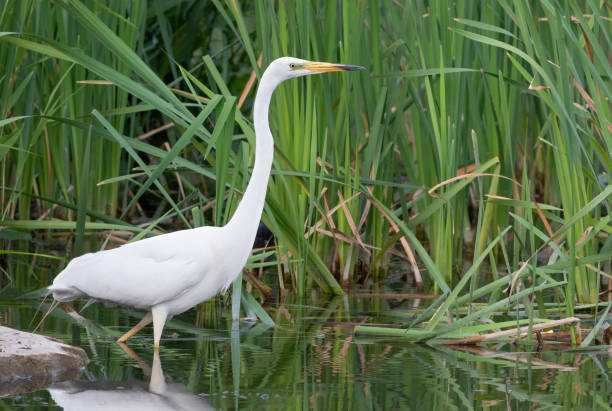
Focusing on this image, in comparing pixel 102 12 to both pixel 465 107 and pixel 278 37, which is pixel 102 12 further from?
pixel 465 107

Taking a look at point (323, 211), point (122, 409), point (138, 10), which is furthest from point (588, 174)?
point (138, 10)

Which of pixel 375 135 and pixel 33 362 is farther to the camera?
pixel 375 135

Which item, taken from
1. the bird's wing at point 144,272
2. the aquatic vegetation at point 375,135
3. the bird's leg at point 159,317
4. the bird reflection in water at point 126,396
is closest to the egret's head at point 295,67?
the aquatic vegetation at point 375,135

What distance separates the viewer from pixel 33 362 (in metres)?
3.97

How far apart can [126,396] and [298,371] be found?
0.74 m

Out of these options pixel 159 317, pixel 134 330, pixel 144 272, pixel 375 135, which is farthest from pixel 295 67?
pixel 134 330

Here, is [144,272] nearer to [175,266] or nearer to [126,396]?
[175,266]

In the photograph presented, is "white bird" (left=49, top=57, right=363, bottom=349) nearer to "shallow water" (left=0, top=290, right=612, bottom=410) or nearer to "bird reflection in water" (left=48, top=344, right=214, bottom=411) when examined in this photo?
"shallow water" (left=0, top=290, right=612, bottom=410)

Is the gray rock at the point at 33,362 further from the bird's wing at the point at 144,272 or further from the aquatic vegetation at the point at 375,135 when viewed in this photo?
the aquatic vegetation at the point at 375,135

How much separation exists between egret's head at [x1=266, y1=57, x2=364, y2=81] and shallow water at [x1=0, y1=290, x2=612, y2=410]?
1.24 metres

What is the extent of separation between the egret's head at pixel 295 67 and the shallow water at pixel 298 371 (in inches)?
48.7

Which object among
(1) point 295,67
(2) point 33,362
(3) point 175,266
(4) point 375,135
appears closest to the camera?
(2) point 33,362

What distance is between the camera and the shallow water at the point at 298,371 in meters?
3.66

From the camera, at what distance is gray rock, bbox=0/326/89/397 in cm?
387
